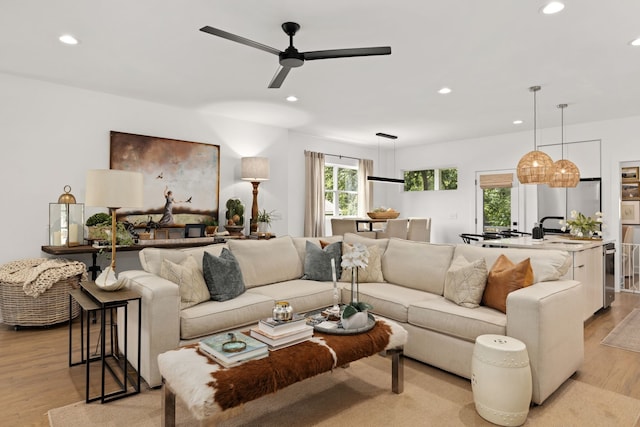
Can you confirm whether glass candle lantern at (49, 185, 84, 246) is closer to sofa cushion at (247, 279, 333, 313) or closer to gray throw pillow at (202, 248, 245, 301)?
gray throw pillow at (202, 248, 245, 301)

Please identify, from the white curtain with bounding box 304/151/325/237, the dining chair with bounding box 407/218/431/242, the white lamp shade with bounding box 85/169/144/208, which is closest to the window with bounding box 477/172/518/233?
the dining chair with bounding box 407/218/431/242

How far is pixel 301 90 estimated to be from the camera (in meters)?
4.71

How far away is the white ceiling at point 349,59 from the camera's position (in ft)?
9.34

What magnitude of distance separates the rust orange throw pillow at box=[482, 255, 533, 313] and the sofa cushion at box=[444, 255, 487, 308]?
6cm

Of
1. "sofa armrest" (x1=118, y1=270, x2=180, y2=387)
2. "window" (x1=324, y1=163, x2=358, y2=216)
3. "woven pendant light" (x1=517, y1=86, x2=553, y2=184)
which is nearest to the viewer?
"sofa armrest" (x1=118, y1=270, x2=180, y2=387)

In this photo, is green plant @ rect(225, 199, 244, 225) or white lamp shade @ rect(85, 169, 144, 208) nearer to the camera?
white lamp shade @ rect(85, 169, 144, 208)

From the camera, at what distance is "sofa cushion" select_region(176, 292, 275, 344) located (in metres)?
2.73

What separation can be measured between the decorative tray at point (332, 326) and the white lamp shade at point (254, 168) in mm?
3560

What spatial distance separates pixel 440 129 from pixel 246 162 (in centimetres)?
359

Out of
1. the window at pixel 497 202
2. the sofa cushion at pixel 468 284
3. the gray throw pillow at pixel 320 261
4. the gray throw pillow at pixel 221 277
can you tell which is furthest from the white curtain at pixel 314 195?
the sofa cushion at pixel 468 284

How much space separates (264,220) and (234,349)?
4349mm

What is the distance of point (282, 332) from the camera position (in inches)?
86.0

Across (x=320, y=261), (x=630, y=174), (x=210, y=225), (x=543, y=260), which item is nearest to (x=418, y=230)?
(x=320, y=261)

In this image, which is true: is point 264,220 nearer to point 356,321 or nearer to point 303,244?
point 303,244
